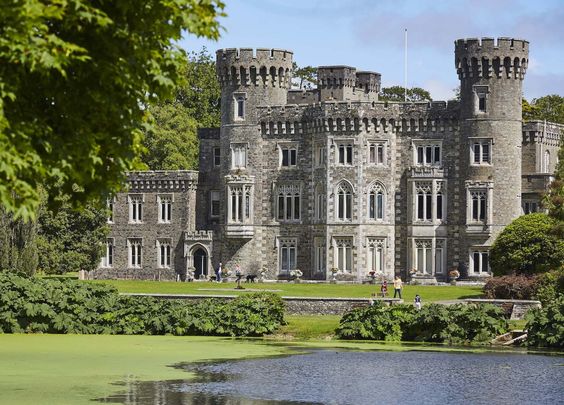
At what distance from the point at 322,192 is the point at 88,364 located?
1814 inches

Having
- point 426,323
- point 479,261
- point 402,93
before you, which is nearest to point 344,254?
point 479,261

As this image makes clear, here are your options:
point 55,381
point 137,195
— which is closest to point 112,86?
point 55,381

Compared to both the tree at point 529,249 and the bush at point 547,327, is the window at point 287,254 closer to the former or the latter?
the tree at point 529,249

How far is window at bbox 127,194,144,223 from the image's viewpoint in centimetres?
9300

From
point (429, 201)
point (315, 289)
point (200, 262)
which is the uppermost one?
point (429, 201)

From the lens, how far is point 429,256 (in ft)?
270

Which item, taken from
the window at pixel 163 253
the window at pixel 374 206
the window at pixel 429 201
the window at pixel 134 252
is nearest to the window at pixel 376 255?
the window at pixel 374 206

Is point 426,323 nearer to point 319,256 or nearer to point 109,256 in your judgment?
point 319,256

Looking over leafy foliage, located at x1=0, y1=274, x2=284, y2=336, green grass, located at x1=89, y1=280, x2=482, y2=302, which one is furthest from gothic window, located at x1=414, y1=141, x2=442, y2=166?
leafy foliage, located at x1=0, y1=274, x2=284, y2=336

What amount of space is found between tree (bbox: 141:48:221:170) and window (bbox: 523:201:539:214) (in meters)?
28.0

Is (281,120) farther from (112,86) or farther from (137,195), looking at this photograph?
(112,86)

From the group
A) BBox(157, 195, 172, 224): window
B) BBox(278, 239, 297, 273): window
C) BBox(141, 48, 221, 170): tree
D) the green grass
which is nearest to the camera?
the green grass

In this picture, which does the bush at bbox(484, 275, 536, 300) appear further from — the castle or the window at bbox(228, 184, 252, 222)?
the window at bbox(228, 184, 252, 222)

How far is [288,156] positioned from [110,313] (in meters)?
36.4
